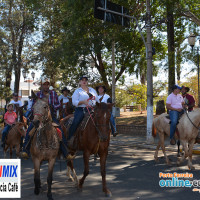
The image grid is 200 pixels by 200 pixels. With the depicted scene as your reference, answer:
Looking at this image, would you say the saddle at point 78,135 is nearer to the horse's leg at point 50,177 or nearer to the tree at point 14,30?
the horse's leg at point 50,177

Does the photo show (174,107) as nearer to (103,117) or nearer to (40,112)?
(103,117)

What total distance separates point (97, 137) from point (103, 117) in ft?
2.07

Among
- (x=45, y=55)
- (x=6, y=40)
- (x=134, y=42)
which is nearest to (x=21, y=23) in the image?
(x=6, y=40)

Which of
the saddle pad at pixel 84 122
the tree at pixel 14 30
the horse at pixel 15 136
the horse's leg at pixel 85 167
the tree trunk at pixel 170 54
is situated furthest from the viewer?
the tree at pixel 14 30

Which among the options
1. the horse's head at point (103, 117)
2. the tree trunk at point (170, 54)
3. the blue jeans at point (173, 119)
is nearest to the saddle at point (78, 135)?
the horse's head at point (103, 117)

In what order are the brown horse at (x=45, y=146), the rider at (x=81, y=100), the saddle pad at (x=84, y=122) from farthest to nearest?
the rider at (x=81, y=100) → the saddle pad at (x=84, y=122) → the brown horse at (x=45, y=146)

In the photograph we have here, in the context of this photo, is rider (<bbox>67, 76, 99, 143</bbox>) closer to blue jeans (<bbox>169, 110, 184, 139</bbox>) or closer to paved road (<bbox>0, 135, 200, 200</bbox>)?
paved road (<bbox>0, 135, 200, 200</bbox>)

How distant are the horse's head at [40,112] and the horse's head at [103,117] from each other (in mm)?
1212

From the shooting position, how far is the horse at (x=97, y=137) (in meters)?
7.00

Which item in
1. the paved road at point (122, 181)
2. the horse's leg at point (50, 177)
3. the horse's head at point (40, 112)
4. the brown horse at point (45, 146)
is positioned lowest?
the paved road at point (122, 181)

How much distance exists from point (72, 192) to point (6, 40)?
98.9 ft

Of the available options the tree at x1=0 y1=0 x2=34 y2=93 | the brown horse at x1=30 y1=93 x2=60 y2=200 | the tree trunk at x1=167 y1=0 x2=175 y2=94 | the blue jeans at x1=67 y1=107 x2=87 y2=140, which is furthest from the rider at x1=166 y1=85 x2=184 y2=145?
the tree at x1=0 y1=0 x2=34 y2=93

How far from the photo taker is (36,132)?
7328 millimetres

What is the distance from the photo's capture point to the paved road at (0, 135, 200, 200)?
6.97 meters
